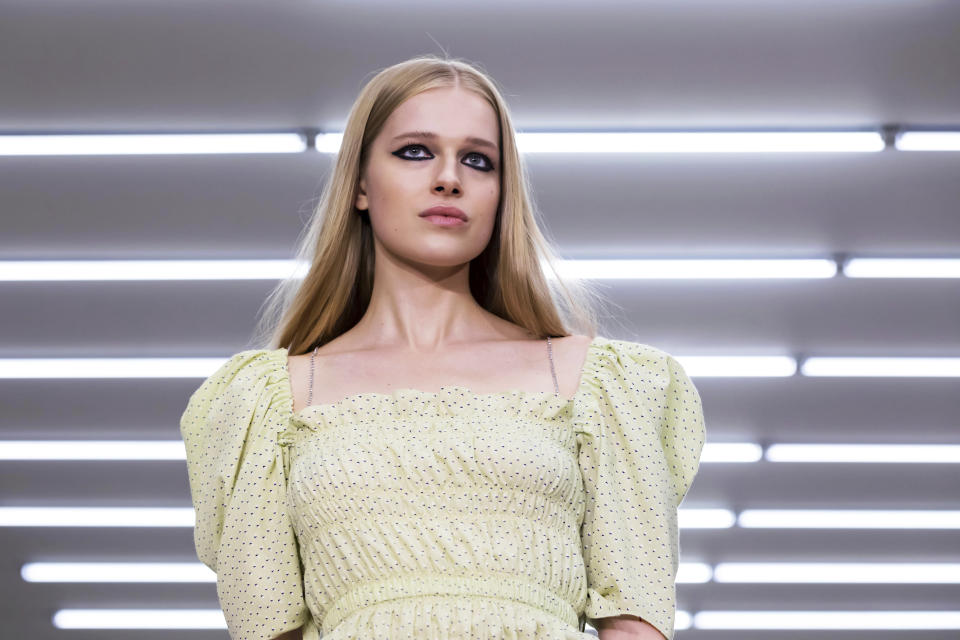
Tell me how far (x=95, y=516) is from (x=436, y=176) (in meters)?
6.32

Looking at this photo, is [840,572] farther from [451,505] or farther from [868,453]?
[451,505]

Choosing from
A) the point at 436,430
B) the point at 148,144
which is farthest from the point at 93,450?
the point at 436,430

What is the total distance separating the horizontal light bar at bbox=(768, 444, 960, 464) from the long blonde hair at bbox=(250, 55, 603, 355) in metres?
5.05

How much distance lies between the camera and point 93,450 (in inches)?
279

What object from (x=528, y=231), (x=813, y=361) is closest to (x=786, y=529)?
(x=813, y=361)

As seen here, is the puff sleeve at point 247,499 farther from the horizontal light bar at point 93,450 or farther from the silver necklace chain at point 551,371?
the horizontal light bar at point 93,450

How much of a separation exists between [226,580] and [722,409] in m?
Answer: 5.00

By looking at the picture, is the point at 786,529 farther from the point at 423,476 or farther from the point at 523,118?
the point at 423,476

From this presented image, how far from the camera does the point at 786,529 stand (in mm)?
7875

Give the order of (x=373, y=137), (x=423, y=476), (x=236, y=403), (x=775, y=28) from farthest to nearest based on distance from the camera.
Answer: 1. (x=775, y=28)
2. (x=373, y=137)
3. (x=236, y=403)
4. (x=423, y=476)

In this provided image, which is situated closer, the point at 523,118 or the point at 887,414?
the point at 523,118

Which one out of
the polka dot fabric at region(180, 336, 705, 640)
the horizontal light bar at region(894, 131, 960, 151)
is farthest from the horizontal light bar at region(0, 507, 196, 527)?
the polka dot fabric at region(180, 336, 705, 640)

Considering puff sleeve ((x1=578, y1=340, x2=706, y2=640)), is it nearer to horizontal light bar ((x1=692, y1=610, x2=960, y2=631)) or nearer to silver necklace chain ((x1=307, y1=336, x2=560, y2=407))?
silver necklace chain ((x1=307, y1=336, x2=560, y2=407))

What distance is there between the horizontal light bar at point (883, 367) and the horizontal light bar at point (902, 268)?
2.37ft
